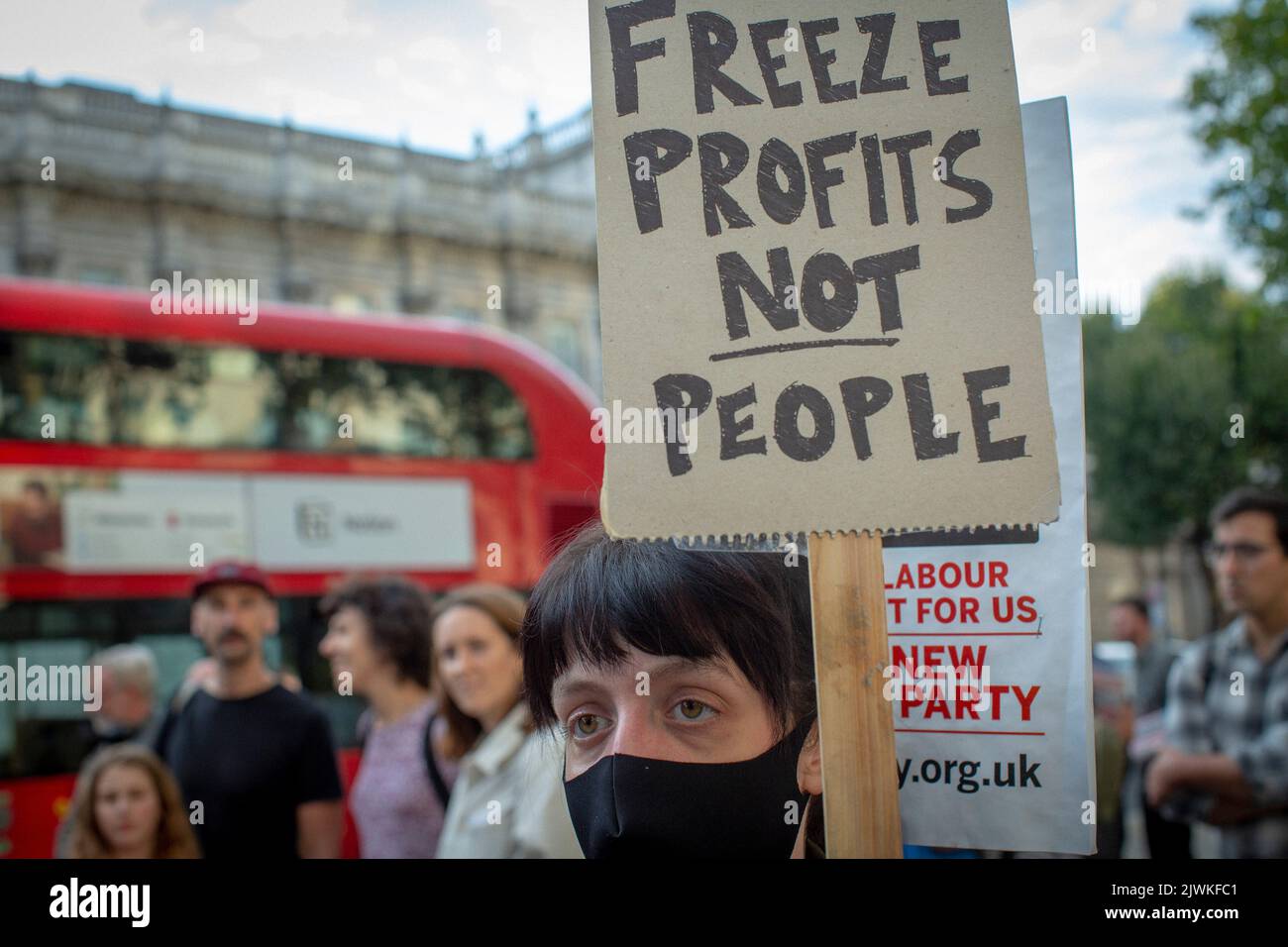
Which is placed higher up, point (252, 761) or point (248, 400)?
point (248, 400)

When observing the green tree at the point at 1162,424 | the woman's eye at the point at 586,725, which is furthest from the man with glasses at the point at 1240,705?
the green tree at the point at 1162,424

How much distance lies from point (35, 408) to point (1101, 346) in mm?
23014

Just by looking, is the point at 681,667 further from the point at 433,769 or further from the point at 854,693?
the point at 433,769

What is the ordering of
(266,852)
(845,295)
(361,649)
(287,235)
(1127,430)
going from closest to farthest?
(845,295) → (266,852) → (361,649) → (287,235) → (1127,430)

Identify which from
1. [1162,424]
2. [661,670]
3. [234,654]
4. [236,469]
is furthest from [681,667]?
[1162,424]

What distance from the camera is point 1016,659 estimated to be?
61.1 inches

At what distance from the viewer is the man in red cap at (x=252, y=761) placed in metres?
3.42

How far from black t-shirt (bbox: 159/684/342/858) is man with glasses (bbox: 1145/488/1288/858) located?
2.26 m

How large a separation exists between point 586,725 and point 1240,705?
2.51 metres

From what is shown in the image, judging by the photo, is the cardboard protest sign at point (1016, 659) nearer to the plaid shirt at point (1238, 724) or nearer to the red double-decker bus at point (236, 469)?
the plaid shirt at point (1238, 724)

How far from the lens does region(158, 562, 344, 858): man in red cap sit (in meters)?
3.42
